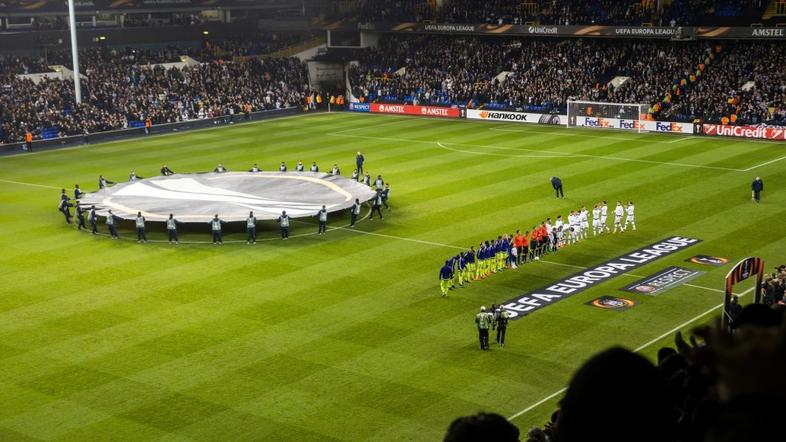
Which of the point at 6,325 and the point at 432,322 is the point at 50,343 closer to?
the point at 6,325

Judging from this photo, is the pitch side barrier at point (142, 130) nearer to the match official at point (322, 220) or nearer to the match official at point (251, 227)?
the match official at point (251, 227)

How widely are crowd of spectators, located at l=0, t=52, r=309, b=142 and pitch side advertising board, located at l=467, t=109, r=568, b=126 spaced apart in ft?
51.2

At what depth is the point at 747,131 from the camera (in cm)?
5869

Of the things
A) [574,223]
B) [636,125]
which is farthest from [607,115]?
[574,223]

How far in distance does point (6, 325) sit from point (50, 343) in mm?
2502

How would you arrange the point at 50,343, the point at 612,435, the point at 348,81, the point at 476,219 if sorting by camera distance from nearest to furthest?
the point at 612,435
the point at 50,343
the point at 476,219
the point at 348,81

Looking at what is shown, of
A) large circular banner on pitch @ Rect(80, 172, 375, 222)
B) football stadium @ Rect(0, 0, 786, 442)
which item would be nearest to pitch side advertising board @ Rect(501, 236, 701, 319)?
football stadium @ Rect(0, 0, 786, 442)

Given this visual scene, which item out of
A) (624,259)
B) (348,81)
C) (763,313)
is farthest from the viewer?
(348,81)

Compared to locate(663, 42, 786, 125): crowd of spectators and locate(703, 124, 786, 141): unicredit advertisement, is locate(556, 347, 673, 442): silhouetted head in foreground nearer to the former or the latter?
locate(703, 124, 786, 141): unicredit advertisement

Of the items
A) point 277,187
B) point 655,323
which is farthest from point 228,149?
point 655,323

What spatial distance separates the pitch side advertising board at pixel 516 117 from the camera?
67.2 m

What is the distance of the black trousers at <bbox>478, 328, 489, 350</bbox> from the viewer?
79.2ft

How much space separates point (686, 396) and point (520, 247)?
28.0 m

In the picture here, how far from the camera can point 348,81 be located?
82438mm
